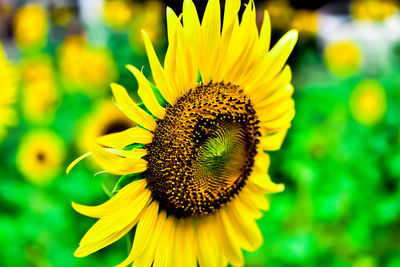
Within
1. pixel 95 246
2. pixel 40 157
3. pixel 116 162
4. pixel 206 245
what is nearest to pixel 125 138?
pixel 116 162

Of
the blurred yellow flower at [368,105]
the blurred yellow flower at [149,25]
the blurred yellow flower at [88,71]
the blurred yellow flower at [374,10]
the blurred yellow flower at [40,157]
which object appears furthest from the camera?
the blurred yellow flower at [374,10]

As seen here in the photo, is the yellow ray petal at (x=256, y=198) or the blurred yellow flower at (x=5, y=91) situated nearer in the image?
the yellow ray petal at (x=256, y=198)

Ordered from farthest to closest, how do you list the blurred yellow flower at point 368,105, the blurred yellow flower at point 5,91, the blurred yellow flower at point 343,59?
the blurred yellow flower at point 343,59 → the blurred yellow flower at point 368,105 → the blurred yellow flower at point 5,91

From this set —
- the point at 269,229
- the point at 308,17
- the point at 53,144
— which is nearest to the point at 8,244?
the point at 53,144

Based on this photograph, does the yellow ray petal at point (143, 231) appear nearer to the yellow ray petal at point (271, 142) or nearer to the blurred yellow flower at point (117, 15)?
the yellow ray petal at point (271, 142)

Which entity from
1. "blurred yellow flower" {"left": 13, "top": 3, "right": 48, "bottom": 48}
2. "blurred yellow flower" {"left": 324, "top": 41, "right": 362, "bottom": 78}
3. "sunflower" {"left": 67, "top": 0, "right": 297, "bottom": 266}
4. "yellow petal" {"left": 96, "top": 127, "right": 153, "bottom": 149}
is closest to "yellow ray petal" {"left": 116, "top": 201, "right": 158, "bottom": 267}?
"sunflower" {"left": 67, "top": 0, "right": 297, "bottom": 266}

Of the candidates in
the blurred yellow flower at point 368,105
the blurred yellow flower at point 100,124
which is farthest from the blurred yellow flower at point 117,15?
the blurred yellow flower at point 368,105

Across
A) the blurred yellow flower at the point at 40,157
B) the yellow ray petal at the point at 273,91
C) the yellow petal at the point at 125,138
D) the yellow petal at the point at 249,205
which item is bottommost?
the blurred yellow flower at the point at 40,157
